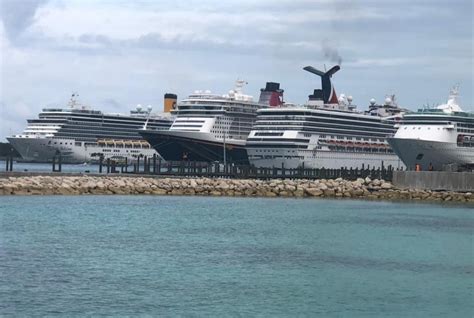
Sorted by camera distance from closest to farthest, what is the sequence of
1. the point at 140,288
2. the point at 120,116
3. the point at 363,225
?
1. the point at 140,288
2. the point at 363,225
3. the point at 120,116

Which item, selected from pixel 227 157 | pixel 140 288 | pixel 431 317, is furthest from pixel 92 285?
pixel 227 157

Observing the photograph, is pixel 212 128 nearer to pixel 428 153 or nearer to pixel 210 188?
pixel 428 153

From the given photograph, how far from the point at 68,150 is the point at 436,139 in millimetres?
44673

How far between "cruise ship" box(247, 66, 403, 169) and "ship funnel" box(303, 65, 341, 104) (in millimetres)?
1037

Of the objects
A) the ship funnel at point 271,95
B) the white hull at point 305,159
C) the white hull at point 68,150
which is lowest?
the white hull at point 305,159

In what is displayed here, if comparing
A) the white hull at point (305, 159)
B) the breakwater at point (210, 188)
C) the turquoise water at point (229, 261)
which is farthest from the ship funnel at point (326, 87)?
the turquoise water at point (229, 261)

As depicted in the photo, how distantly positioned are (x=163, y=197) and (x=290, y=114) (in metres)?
40.1

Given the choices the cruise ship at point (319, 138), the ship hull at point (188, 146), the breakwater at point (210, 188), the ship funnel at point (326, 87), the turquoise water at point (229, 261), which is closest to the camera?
the turquoise water at point (229, 261)

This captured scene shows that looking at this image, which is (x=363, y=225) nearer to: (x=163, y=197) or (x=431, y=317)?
(x=163, y=197)

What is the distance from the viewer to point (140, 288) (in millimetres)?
22125

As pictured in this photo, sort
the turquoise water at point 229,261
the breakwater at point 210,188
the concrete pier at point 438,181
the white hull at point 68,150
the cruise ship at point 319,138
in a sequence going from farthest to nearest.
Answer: the white hull at point 68,150, the cruise ship at point 319,138, the concrete pier at point 438,181, the breakwater at point 210,188, the turquoise water at point 229,261

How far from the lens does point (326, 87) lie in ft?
328

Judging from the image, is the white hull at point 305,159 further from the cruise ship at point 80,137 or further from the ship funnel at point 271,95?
the cruise ship at point 80,137

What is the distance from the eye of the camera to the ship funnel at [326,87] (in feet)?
322
